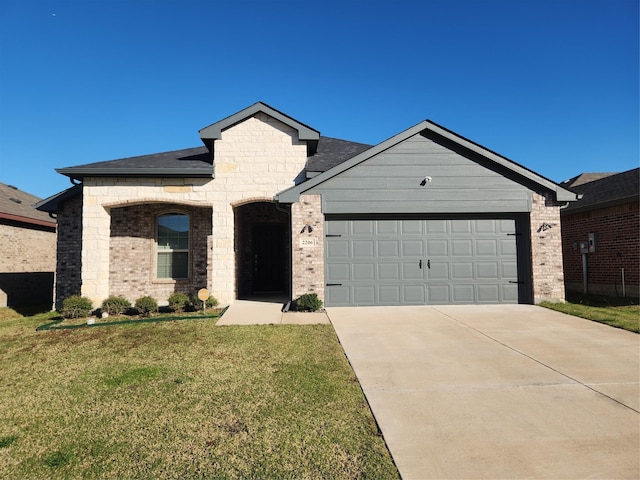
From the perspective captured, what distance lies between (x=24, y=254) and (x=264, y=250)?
33.2 feet

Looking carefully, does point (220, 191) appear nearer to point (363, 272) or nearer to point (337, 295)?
point (337, 295)

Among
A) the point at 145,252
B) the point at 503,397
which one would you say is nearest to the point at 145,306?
the point at 145,252

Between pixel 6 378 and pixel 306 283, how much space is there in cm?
620

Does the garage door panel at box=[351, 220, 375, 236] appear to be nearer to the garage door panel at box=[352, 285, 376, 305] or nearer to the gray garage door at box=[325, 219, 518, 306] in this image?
the gray garage door at box=[325, 219, 518, 306]

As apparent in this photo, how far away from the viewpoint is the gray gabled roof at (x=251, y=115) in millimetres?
10438

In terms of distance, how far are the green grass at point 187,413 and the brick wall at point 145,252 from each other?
4.72 metres

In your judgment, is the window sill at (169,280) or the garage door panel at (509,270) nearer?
the garage door panel at (509,270)

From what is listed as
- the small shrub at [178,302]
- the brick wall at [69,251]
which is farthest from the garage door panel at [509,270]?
the brick wall at [69,251]

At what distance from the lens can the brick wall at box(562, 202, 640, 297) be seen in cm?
1044

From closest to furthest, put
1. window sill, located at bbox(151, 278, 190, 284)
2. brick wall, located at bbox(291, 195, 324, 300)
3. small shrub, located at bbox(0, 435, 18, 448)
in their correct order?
small shrub, located at bbox(0, 435, 18, 448) < brick wall, located at bbox(291, 195, 324, 300) < window sill, located at bbox(151, 278, 190, 284)

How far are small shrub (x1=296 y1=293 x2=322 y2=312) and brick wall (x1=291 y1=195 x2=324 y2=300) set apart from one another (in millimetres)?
366

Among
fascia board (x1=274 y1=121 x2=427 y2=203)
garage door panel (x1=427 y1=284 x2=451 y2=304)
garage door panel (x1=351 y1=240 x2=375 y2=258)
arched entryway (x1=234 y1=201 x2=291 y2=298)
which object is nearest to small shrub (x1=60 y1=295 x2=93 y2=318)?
arched entryway (x1=234 y1=201 x2=291 y2=298)

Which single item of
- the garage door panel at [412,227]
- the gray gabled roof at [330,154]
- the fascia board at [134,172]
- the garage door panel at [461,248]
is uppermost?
the gray gabled roof at [330,154]

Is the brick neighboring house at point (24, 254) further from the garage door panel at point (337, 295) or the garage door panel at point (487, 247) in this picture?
the garage door panel at point (487, 247)
